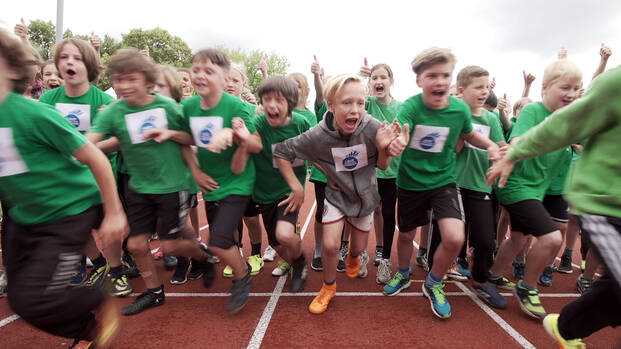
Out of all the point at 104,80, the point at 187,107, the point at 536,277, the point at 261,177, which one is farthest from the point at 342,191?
the point at 104,80

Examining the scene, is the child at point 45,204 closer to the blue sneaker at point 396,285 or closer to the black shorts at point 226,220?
the black shorts at point 226,220

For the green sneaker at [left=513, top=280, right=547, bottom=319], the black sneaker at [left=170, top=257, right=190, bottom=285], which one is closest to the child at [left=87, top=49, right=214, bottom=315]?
the black sneaker at [left=170, top=257, right=190, bottom=285]

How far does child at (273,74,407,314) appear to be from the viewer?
7.63ft

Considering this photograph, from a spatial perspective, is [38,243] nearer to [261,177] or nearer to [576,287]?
[261,177]

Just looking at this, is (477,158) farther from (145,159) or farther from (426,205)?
(145,159)

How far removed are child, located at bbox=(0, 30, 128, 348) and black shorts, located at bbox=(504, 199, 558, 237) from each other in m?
2.86

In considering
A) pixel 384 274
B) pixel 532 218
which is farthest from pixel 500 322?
pixel 384 274

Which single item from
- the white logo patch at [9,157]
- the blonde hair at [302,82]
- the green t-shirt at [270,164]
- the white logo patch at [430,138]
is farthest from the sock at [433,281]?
the white logo patch at [9,157]

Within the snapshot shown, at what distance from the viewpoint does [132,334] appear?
222 centimetres

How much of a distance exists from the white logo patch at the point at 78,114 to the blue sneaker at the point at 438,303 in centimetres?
341

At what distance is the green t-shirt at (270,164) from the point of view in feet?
9.35

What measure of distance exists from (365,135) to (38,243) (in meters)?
2.16

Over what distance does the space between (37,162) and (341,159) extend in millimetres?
1899

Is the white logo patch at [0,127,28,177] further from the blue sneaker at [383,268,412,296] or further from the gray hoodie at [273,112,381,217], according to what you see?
the blue sneaker at [383,268,412,296]
